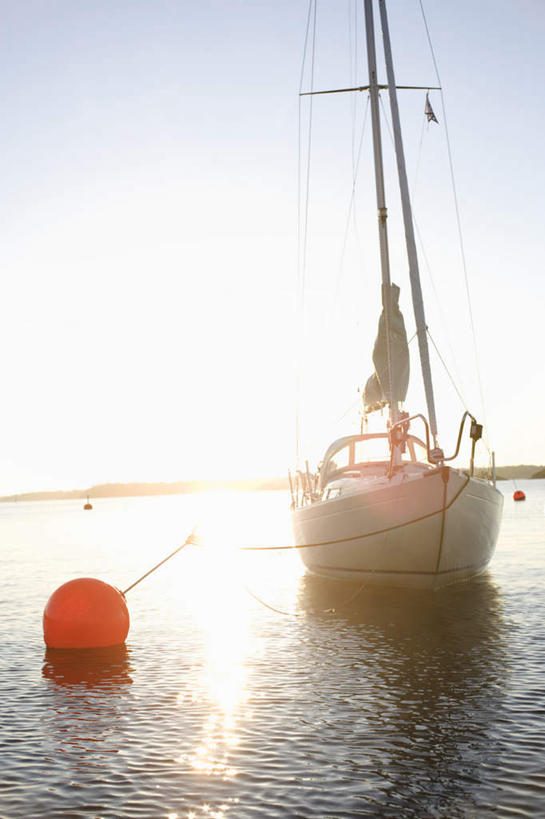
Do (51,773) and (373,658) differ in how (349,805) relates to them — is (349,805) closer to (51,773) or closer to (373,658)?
(51,773)

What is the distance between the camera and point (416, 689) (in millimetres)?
8891

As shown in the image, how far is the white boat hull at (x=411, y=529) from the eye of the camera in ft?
46.0

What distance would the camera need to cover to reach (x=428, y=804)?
5.48m

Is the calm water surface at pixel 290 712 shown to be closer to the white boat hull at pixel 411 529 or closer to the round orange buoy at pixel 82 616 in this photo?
the round orange buoy at pixel 82 616

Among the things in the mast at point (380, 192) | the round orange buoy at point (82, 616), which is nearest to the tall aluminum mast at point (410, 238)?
the mast at point (380, 192)

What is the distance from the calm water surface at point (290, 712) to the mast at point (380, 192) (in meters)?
4.66

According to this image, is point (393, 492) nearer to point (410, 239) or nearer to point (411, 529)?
point (411, 529)

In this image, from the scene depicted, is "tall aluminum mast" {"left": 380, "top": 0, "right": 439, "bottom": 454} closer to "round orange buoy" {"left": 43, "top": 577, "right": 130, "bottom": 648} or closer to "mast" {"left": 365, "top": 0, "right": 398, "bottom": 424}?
"mast" {"left": 365, "top": 0, "right": 398, "bottom": 424}

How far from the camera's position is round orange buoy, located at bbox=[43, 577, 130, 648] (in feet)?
37.4

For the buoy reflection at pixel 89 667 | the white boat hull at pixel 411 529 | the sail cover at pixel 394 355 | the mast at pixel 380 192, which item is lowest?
the buoy reflection at pixel 89 667

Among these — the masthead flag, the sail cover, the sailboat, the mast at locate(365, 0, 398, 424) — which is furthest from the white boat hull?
the masthead flag

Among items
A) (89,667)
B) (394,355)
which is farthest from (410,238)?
(89,667)

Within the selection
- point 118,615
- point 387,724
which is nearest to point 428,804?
point 387,724

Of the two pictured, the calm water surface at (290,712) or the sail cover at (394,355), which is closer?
the calm water surface at (290,712)
